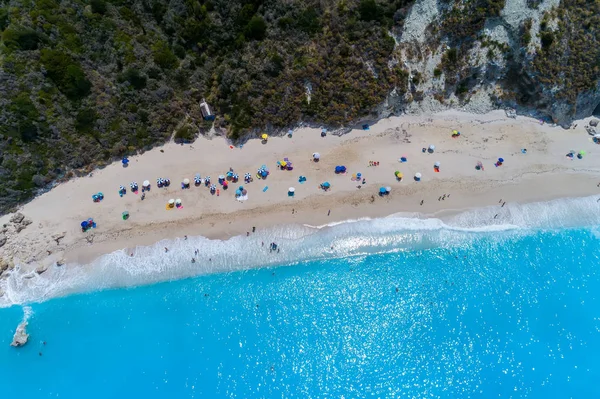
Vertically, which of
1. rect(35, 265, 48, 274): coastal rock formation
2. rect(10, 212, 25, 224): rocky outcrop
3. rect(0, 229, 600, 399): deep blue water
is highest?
rect(10, 212, 25, 224): rocky outcrop

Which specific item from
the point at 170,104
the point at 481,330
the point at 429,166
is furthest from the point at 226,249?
the point at 481,330

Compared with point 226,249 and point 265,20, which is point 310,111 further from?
point 226,249

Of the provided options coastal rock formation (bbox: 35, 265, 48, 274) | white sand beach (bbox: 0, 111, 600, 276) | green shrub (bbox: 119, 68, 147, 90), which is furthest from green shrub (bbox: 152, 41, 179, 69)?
coastal rock formation (bbox: 35, 265, 48, 274)

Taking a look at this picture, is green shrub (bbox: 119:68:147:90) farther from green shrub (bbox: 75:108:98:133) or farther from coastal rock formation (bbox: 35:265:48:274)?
coastal rock formation (bbox: 35:265:48:274)

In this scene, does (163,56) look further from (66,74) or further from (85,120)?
(85,120)

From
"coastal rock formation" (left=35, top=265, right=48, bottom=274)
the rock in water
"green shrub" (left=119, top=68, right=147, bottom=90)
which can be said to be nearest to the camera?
the rock in water

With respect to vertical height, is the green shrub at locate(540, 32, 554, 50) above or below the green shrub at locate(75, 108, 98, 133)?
above

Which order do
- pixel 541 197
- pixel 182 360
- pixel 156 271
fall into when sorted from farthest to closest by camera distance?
pixel 541 197
pixel 156 271
pixel 182 360
